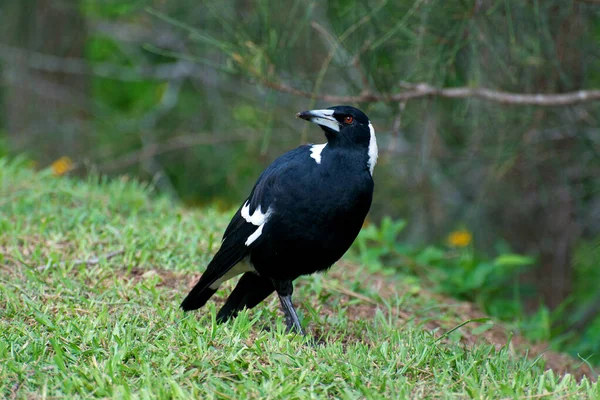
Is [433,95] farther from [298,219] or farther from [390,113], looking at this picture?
[298,219]

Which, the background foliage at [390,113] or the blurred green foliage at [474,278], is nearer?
the background foliage at [390,113]

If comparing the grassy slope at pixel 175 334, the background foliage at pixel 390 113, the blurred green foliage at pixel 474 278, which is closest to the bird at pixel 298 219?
the grassy slope at pixel 175 334

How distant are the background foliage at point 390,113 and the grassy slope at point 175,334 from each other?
3.34 feet

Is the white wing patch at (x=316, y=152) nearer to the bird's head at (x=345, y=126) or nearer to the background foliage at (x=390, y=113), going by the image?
the bird's head at (x=345, y=126)

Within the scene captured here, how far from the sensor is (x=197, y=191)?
26.3 feet

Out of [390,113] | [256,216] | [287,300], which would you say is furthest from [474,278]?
[256,216]

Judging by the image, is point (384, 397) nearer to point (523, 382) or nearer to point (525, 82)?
point (523, 382)

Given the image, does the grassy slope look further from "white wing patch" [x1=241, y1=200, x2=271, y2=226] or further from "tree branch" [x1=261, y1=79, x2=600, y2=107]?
"tree branch" [x1=261, y1=79, x2=600, y2=107]

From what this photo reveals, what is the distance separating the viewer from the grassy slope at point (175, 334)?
8.53 feet

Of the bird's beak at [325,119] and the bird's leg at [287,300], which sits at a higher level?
the bird's beak at [325,119]

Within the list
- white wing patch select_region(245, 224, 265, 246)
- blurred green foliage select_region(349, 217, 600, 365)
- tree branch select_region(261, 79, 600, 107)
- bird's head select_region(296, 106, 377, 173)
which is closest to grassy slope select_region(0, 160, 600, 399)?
white wing patch select_region(245, 224, 265, 246)

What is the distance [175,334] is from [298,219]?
68 cm

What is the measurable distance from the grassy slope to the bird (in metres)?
0.14

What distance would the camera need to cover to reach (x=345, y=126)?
347 centimetres
